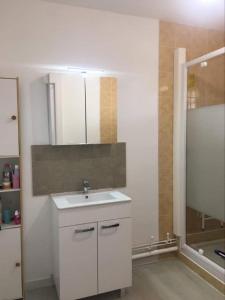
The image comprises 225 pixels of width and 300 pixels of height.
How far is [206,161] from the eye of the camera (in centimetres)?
250

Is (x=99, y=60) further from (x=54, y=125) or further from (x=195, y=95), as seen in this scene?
(x=195, y=95)

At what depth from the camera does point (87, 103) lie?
2.40m

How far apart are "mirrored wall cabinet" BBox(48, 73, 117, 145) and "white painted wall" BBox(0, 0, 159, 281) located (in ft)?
0.40

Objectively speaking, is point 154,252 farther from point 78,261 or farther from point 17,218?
point 17,218

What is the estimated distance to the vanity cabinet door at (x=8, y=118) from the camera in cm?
208

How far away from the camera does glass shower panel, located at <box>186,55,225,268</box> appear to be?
2.35 meters

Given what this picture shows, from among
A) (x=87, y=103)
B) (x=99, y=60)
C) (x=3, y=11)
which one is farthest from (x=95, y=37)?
(x=3, y=11)

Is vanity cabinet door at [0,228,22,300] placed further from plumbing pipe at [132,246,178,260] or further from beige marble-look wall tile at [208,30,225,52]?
beige marble-look wall tile at [208,30,225,52]

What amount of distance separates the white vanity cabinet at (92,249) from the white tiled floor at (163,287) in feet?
0.59

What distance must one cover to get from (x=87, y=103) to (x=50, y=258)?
1443 millimetres

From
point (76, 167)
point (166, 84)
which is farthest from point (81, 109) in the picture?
point (166, 84)

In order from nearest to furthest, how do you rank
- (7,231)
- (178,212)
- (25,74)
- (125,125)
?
(7,231) < (25,74) < (125,125) < (178,212)

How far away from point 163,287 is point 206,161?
1.20m

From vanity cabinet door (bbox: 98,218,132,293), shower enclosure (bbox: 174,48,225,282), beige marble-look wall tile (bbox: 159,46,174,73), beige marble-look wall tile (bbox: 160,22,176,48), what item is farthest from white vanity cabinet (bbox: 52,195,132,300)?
beige marble-look wall tile (bbox: 160,22,176,48)
